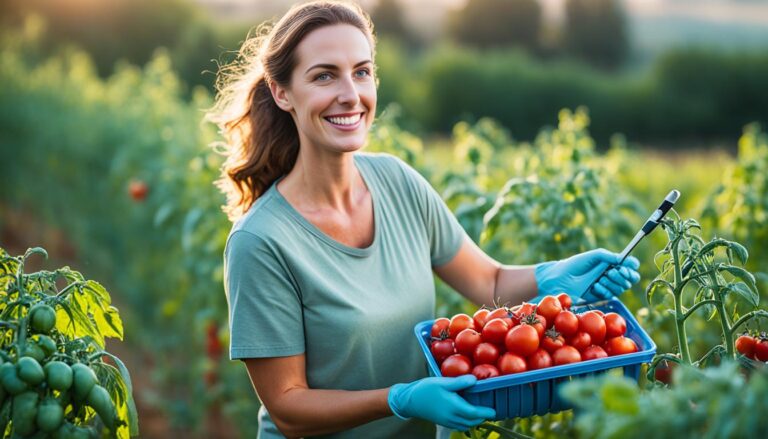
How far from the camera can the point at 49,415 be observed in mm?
1560

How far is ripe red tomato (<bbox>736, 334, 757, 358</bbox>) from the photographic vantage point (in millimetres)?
1774

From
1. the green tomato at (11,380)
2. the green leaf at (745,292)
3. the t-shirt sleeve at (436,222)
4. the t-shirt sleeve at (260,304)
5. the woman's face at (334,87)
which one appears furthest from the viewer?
the t-shirt sleeve at (436,222)

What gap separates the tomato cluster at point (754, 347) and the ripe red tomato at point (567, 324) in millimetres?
346

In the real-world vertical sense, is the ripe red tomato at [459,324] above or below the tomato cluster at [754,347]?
above

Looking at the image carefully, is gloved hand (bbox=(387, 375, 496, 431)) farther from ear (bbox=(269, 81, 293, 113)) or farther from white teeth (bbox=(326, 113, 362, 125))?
ear (bbox=(269, 81, 293, 113))

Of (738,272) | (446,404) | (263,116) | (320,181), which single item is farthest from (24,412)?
(738,272)

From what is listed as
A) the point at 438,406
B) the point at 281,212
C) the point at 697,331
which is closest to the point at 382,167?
the point at 281,212

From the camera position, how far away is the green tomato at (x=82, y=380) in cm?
160

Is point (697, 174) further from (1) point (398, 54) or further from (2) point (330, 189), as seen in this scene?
(1) point (398, 54)

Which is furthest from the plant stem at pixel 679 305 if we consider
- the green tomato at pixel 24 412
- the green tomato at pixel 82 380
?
the green tomato at pixel 24 412

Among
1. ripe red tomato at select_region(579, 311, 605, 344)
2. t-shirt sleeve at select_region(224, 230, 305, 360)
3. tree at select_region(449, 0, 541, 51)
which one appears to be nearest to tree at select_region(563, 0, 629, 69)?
tree at select_region(449, 0, 541, 51)

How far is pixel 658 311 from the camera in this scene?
270 cm

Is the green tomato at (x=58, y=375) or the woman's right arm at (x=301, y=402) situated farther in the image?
the woman's right arm at (x=301, y=402)

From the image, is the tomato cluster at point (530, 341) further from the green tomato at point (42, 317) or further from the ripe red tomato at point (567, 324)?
the green tomato at point (42, 317)
